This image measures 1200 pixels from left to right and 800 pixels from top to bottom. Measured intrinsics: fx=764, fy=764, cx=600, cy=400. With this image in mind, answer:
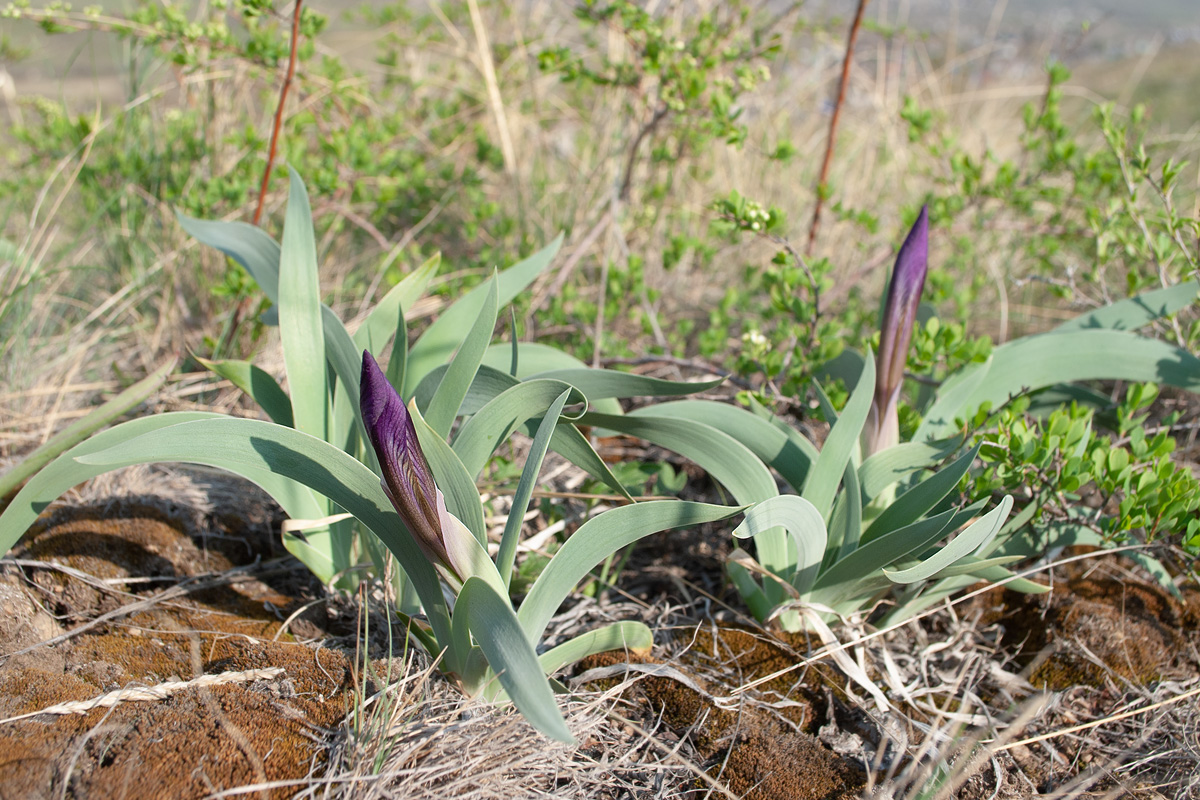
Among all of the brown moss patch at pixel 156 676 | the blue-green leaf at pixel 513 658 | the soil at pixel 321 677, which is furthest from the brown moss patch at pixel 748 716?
the brown moss patch at pixel 156 676

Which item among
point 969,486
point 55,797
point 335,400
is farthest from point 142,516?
point 969,486

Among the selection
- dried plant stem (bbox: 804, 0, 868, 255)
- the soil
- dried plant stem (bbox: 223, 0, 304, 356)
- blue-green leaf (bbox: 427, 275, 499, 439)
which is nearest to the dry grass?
the soil

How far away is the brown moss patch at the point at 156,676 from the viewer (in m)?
1.05

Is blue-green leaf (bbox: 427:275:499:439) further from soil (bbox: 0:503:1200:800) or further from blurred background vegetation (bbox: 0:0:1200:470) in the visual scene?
blurred background vegetation (bbox: 0:0:1200:470)

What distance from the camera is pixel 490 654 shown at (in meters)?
1.07

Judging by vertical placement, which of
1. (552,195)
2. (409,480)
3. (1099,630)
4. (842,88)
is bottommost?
(1099,630)

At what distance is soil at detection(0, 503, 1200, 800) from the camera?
1104mm

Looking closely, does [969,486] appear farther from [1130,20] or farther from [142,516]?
[1130,20]

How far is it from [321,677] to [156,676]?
0.26 m

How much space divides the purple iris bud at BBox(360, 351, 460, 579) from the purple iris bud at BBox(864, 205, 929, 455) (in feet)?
2.95

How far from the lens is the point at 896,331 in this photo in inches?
58.7

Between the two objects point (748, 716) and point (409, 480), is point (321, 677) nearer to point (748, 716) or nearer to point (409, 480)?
point (409, 480)

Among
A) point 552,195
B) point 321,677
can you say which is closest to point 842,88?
point 552,195

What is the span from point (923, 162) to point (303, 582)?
400 centimetres
